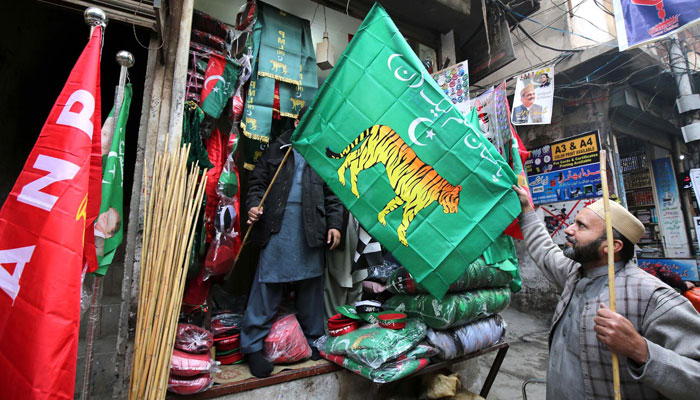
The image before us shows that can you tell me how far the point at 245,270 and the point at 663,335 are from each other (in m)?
4.20

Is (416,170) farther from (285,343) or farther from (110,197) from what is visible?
(110,197)

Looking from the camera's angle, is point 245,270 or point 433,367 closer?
point 433,367

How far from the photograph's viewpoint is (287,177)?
322cm

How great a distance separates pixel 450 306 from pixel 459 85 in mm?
2792

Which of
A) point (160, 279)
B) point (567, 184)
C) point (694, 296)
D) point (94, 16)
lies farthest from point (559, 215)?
point (94, 16)

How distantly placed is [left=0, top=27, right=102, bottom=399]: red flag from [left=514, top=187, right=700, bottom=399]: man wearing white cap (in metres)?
2.38

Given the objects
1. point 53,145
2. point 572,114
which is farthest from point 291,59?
point 572,114

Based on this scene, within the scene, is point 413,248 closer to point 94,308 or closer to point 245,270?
point 94,308

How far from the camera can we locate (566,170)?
7.37 m

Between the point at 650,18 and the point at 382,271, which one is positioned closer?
the point at 382,271

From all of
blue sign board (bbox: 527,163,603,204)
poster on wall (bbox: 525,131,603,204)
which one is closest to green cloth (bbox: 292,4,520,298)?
blue sign board (bbox: 527,163,603,204)

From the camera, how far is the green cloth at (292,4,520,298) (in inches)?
89.4

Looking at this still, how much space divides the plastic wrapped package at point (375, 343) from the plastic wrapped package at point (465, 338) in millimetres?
158

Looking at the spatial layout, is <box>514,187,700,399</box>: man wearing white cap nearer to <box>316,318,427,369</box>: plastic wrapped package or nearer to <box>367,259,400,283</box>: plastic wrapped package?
<box>316,318,427,369</box>: plastic wrapped package
